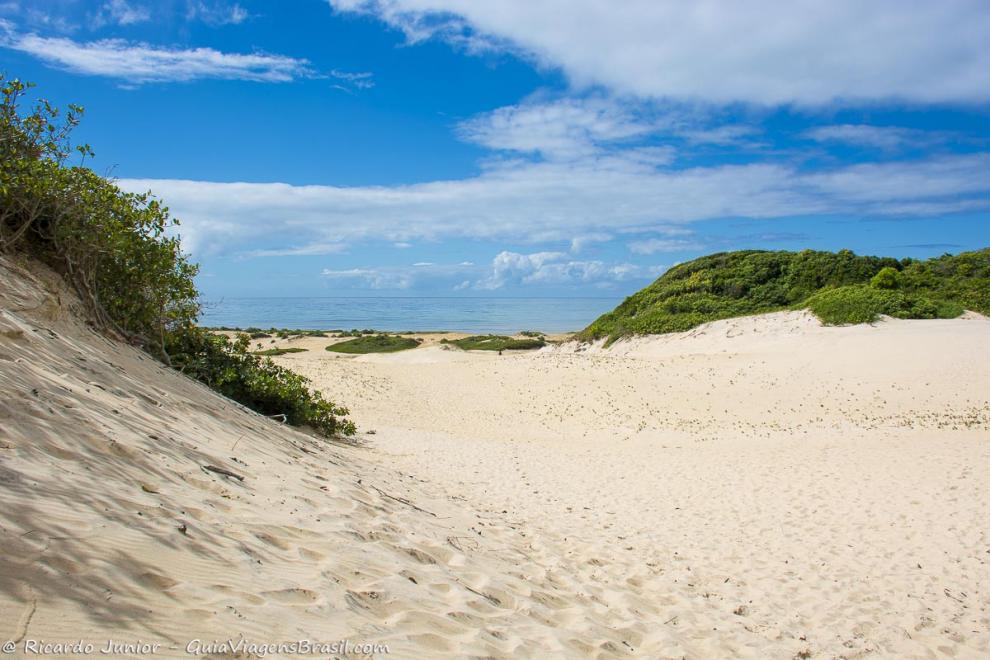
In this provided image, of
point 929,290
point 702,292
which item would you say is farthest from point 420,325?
point 929,290

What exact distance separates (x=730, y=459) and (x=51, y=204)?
12.1 meters

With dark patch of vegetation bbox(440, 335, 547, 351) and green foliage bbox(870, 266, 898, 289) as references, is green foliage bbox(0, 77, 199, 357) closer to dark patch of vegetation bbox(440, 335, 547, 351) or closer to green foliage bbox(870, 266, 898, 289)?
dark patch of vegetation bbox(440, 335, 547, 351)

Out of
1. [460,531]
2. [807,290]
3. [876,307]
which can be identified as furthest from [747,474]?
[807,290]

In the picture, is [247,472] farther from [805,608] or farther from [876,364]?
[876,364]

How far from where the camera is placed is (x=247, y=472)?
18.6ft

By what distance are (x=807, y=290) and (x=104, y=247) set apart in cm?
3269

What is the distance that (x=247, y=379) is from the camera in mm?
11805

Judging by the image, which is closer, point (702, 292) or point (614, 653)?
point (614, 653)

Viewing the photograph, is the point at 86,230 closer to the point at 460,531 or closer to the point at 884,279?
the point at 460,531

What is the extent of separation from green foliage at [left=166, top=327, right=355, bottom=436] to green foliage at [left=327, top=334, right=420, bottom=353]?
74.1ft

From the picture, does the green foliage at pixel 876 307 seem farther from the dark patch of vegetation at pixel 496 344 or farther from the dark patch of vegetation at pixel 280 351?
the dark patch of vegetation at pixel 280 351

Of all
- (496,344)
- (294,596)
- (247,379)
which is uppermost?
(496,344)

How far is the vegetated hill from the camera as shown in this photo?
27797 millimetres

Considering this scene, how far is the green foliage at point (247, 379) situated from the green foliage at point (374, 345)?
22598 mm
